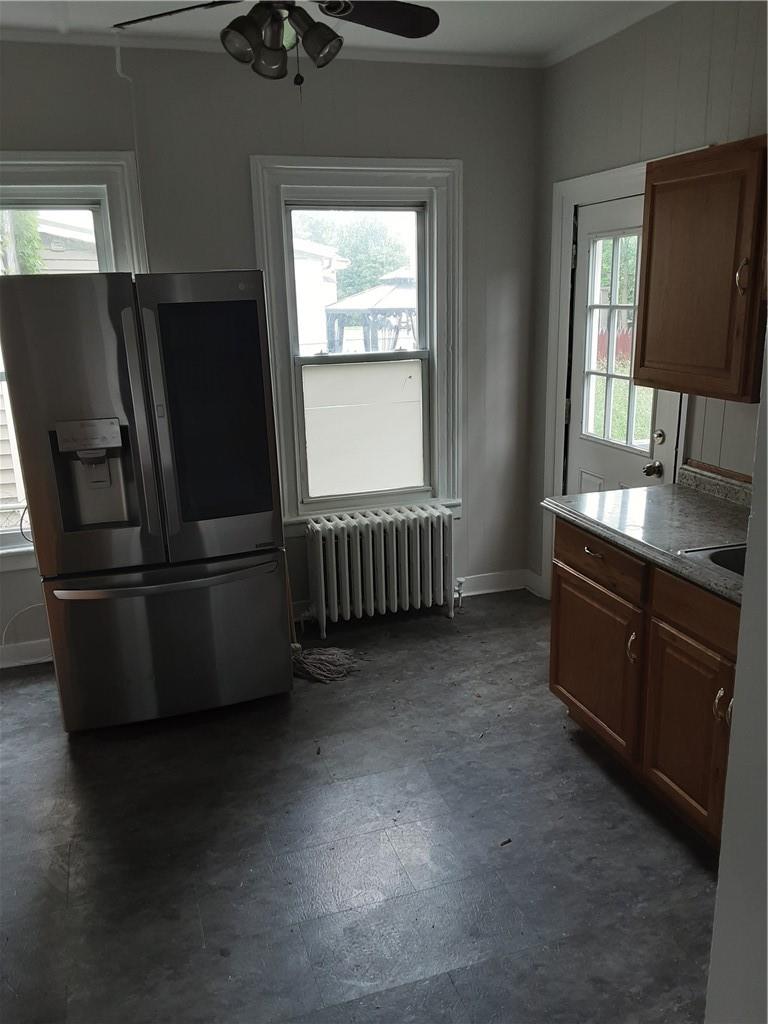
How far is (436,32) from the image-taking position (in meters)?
3.31

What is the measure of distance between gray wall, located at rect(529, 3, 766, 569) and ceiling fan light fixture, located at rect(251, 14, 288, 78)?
5.26 feet

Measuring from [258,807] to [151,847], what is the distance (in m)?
0.37

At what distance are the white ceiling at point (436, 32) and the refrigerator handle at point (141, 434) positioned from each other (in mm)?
1253

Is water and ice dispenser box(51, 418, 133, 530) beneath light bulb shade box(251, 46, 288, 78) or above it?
beneath

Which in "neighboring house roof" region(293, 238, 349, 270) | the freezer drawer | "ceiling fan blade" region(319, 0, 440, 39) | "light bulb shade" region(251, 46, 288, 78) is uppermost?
"ceiling fan blade" region(319, 0, 440, 39)

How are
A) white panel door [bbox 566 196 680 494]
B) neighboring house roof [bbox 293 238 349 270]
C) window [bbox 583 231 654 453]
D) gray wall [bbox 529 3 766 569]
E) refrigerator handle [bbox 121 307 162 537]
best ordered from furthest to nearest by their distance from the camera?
1. neighboring house roof [bbox 293 238 349 270]
2. window [bbox 583 231 654 453]
3. white panel door [bbox 566 196 680 494]
4. refrigerator handle [bbox 121 307 162 537]
5. gray wall [bbox 529 3 766 569]

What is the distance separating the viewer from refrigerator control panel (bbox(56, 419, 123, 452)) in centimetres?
282

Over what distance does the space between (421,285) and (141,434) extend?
1782 mm

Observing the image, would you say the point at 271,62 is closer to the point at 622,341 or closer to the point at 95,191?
the point at 95,191

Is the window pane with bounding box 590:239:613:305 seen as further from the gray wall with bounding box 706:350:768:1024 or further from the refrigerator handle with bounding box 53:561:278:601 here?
the gray wall with bounding box 706:350:768:1024

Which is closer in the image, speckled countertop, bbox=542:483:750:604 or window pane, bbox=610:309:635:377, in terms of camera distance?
speckled countertop, bbox=542:483:750:604

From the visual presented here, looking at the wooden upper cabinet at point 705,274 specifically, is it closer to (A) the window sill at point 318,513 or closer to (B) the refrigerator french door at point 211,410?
(B) the refrigerator french door at point 211,410

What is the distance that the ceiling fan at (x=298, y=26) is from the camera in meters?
2.03

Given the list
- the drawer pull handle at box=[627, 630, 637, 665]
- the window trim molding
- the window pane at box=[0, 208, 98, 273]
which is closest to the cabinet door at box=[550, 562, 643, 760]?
the drawer pull handle at box=[627, 630, 637, 665]
